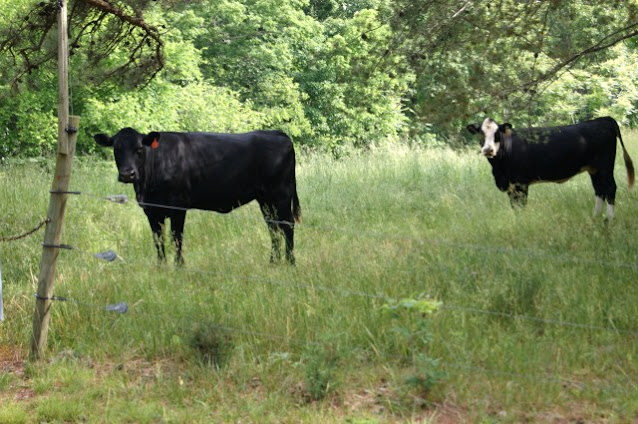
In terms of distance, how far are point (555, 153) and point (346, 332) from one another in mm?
6979

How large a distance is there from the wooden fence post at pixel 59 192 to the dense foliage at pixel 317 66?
94.5 inches

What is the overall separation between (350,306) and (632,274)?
257cm

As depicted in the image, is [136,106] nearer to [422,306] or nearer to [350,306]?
[350,306]

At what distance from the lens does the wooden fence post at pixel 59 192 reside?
6.25 meters

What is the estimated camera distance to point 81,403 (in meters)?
5.60

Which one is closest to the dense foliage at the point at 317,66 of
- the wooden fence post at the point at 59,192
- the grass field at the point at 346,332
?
the grass field at the point at 346,332

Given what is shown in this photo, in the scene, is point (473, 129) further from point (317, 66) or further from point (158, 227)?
point (317, 66)

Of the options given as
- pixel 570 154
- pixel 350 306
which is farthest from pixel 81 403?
pixel 570 154

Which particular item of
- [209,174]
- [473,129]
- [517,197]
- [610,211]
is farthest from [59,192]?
[610,211]

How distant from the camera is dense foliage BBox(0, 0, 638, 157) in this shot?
861 cm

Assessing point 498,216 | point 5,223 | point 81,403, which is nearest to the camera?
point 81,403

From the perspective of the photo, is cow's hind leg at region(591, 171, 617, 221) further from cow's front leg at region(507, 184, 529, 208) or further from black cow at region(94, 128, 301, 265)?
black cow at region(94, 128, 301, 265)

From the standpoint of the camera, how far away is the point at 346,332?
242 inches

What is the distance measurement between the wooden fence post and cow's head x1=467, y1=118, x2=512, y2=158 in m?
6.97
